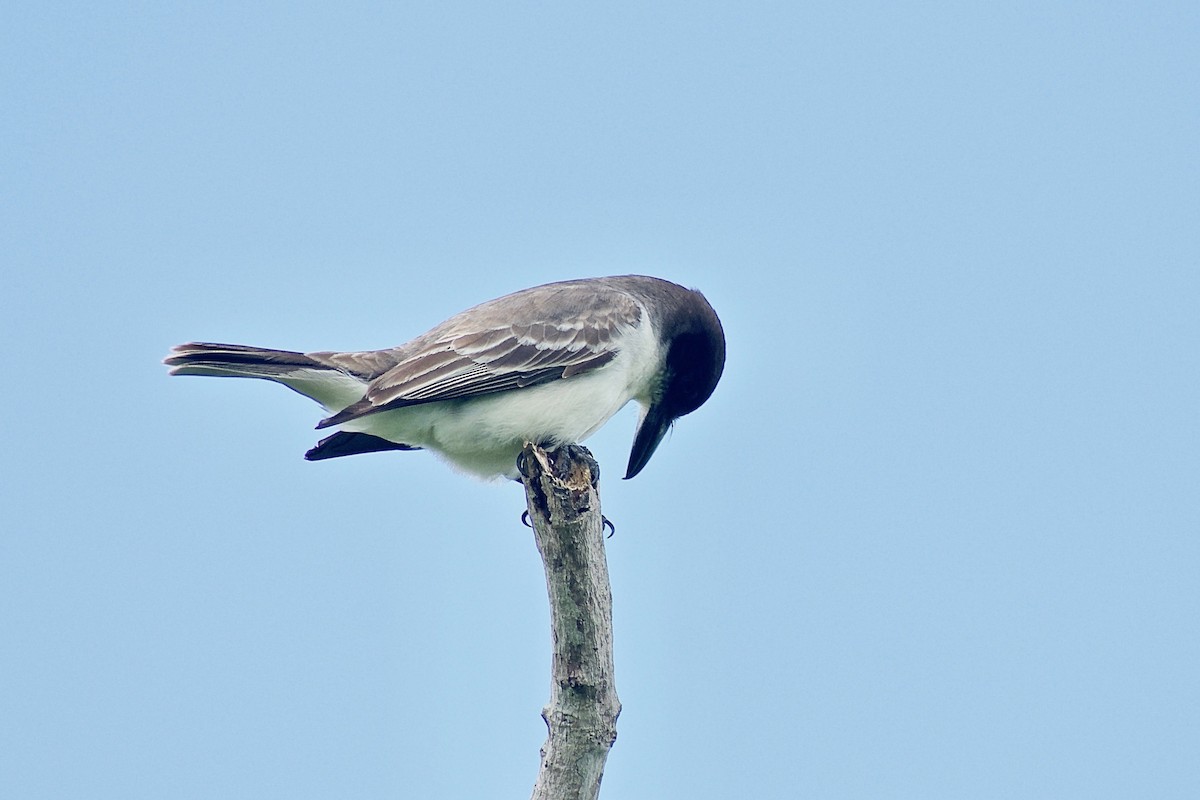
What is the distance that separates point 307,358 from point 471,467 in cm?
132

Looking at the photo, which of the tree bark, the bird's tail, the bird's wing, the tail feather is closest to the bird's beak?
the bird's wing

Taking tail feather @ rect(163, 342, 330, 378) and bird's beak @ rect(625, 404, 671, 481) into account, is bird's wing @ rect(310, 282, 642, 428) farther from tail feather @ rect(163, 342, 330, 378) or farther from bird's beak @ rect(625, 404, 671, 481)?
bird's beak @ rect(625, 404, 671, 481)

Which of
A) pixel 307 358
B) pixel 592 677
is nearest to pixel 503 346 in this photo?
pixel 307 358

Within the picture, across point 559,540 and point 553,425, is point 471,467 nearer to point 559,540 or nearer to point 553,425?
point 553,425

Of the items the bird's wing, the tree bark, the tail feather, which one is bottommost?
the tree bark

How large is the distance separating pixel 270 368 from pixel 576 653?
9.95ft

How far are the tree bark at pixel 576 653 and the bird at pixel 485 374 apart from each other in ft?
4.91

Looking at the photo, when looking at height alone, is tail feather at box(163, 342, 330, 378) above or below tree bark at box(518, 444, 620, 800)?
above

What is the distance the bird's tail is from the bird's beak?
239 centimetres

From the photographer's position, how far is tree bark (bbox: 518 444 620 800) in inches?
237

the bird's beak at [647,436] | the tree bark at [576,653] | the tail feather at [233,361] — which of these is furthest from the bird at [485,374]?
the tree bark at [576,653]

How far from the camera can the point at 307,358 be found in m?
7.93

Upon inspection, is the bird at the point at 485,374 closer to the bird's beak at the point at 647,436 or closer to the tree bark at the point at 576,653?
the bird's beak at the point at 647,436

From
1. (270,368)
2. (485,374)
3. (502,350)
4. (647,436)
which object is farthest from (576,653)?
(647,436)
